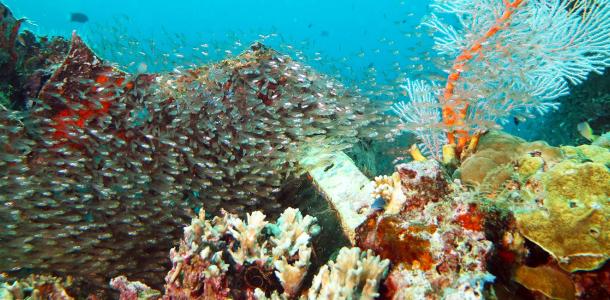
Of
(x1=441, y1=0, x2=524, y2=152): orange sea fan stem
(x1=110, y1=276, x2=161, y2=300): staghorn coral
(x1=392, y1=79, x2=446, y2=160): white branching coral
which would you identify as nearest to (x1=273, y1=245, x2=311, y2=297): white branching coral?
(x1=110, y1=276, x2=161, y2=300): staghorn coral

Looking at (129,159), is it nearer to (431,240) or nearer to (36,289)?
(36,289)

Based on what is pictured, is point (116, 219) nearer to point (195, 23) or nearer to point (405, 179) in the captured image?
point (405, 179)

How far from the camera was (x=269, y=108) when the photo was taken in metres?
4.95

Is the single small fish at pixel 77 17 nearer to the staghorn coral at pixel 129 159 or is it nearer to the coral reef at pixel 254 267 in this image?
the staghorn coral at pixel 129 159

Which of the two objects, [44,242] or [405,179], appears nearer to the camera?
[405,179]

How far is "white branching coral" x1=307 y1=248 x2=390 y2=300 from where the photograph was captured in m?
2.51

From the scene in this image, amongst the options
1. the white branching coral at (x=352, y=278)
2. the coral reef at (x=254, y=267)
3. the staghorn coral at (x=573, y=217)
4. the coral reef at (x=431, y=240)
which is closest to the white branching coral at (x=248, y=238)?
the coral reef at (x=254, y=267)

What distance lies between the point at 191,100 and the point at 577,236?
4.17 meters

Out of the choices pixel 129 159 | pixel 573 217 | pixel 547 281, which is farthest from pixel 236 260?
pixel 573 217

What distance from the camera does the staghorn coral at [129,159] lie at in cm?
383

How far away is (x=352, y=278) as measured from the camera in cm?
257

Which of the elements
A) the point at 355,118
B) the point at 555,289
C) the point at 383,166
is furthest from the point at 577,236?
the point at 383,166

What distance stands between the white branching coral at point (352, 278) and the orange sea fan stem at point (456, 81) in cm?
297

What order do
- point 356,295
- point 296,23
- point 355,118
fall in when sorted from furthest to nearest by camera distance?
point 296,23, point 355,118, point 356,295
